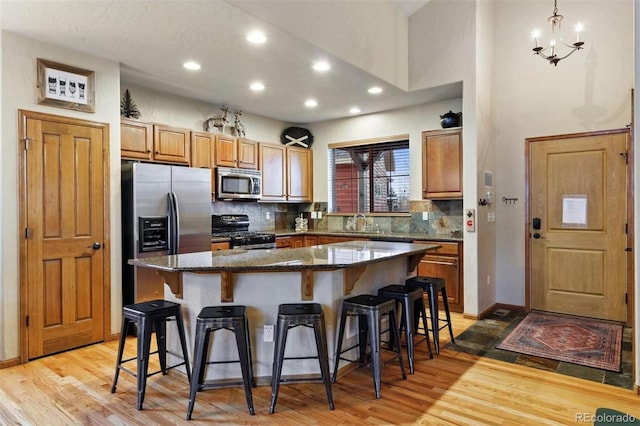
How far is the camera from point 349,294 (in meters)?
3.12

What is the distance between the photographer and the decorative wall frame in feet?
11.4

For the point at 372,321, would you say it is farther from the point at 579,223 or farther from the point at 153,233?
the point at 579,223

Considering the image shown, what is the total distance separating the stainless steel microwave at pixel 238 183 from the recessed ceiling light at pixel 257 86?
1116 millimetres

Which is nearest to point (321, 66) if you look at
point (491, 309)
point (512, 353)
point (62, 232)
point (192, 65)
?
point (192, 65)

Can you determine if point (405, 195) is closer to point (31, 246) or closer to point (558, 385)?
point (558, 385)

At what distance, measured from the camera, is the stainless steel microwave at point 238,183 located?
207 inches

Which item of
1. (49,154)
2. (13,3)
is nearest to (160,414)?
(49,154)

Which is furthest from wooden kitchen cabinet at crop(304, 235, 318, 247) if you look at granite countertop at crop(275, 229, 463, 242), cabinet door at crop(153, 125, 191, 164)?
cabinet door at crop(153, 125, 191, 164)

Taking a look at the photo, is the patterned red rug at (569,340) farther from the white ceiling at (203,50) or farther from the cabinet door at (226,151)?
the cabinet door at (226,151)

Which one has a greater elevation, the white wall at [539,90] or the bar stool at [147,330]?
the white wall at [539,90]

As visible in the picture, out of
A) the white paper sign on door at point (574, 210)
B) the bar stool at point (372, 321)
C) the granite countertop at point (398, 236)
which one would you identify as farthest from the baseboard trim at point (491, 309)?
the bar stool at point (372, 321)

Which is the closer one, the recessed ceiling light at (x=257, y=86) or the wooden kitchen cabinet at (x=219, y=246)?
the recessed ceiling light at (x=257, y=86)

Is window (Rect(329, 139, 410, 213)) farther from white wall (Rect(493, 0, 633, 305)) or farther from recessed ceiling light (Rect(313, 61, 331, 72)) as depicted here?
recessed ceiling light (Rect(313, 61, 331, 72))

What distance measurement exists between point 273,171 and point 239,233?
3.56 feet
